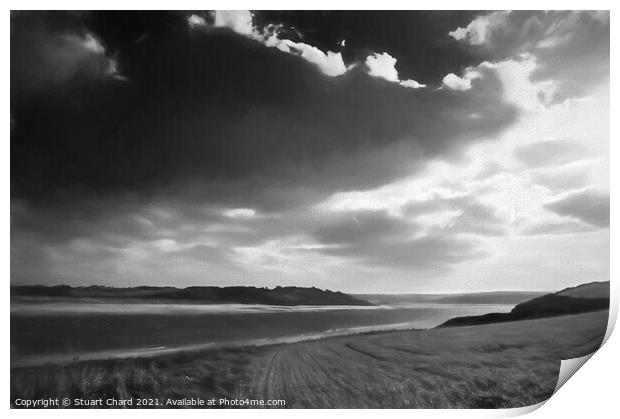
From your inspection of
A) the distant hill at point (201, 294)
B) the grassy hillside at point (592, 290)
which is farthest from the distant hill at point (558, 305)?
the distant hill at point (201, 294)

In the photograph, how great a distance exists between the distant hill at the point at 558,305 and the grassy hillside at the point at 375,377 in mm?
44

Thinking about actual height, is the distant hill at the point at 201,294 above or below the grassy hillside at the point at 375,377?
above

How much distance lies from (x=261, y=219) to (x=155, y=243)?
0.58 metres

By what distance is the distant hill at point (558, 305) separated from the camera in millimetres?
3135

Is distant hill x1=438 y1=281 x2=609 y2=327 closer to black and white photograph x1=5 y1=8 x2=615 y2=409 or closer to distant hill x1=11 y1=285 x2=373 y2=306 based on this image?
black and white photograph x1=5 y1=8 x2=615 y2=409

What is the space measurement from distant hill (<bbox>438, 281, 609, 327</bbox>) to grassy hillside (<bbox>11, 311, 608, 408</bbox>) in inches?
1.7

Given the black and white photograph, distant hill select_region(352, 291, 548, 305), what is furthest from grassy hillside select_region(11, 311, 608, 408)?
distant hill select_region(352, 291, 548, 305)

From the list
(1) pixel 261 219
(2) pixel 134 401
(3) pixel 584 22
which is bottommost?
(2) pixel 134 401

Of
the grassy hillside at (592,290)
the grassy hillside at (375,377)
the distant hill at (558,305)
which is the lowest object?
the grassy hillside at (375,377)

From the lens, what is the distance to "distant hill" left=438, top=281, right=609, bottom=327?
123 inches

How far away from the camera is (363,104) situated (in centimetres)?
318

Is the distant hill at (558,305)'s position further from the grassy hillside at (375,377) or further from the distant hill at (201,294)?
the distant hill at (201,294)
